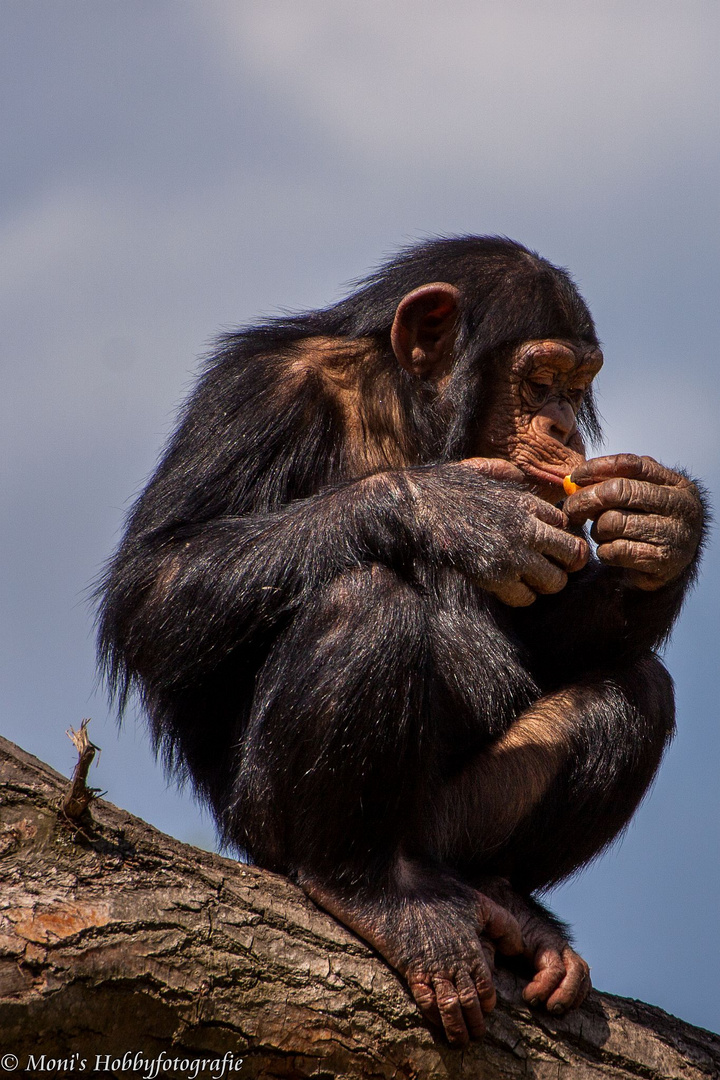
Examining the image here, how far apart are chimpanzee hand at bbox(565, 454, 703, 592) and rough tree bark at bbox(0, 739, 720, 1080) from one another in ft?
5.75

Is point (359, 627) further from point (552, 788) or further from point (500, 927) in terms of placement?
point (552, 788)

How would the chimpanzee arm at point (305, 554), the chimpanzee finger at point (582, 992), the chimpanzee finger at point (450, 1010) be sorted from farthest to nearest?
the chimpanzee arm at point (305, 554), the chimpanzee finger at point (582, 992), the chimpanzee finger at point (450, 1010)

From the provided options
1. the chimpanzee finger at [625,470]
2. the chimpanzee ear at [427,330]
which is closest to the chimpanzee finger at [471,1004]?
the chimpanzee finger at [625,470]

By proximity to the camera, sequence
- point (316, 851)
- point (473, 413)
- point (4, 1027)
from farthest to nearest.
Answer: point (473, 413) → point (316, 851) → point (4, 1027)

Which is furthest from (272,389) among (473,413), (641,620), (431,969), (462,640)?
(431,969)

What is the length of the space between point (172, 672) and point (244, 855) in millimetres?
866

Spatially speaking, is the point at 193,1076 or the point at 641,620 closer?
the point at 193,1076

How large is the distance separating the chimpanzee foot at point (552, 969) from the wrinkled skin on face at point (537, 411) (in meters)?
1.92

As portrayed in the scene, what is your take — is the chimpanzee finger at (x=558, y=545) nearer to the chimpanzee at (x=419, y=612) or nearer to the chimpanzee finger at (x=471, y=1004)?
the chimpanzee at (x=419, y=612)

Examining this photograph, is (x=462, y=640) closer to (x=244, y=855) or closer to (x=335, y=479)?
(x=335, y=479)

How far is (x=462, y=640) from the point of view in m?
4.61

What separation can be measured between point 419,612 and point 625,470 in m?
1.22

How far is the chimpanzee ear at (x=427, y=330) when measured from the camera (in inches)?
206

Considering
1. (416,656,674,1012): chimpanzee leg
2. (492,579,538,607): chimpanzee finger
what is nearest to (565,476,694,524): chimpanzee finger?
(492,579,538,607): chimpanzee finger
